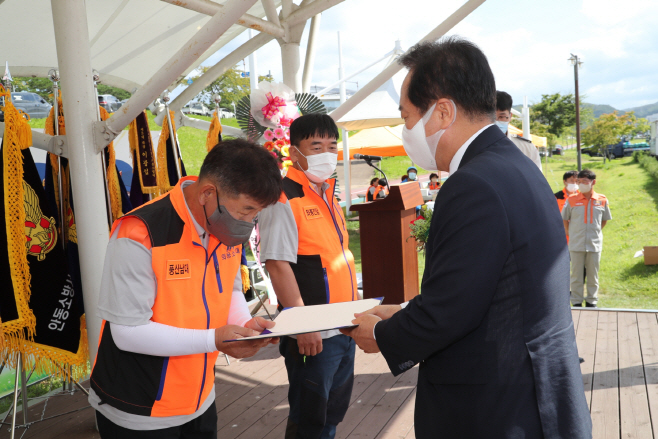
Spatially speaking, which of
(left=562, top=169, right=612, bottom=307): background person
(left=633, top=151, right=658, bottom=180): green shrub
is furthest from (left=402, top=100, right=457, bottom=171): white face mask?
(left=633, top=151, right=658, bottom=180): green shrub

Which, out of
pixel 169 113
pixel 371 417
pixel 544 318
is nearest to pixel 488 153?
pixel 544 318

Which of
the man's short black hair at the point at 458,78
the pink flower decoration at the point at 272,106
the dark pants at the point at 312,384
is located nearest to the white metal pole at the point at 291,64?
the pink flower decoration at the point at 272,106

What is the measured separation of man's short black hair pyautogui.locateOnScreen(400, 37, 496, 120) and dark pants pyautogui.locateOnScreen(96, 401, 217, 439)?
1296mm

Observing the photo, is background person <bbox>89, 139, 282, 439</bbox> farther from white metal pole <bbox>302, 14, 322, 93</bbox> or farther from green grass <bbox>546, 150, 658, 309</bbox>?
green grass <bbox>546, 150, 658, 309</bbox>

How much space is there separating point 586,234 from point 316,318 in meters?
5.79

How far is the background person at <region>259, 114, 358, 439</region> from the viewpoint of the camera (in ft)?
7.52

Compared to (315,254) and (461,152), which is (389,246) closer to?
(315,254)

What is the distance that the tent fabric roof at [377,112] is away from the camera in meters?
10.1

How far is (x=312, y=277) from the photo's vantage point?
94.4 inches

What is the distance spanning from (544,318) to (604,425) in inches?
99.1

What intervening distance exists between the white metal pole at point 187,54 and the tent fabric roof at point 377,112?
24.1ft

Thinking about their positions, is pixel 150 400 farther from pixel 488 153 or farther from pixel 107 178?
pixel 107 178

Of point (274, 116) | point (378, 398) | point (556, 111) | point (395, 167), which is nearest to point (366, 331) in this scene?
point (274, 116)

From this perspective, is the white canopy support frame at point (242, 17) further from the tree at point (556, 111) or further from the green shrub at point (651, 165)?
the tree at point (556, 111)
